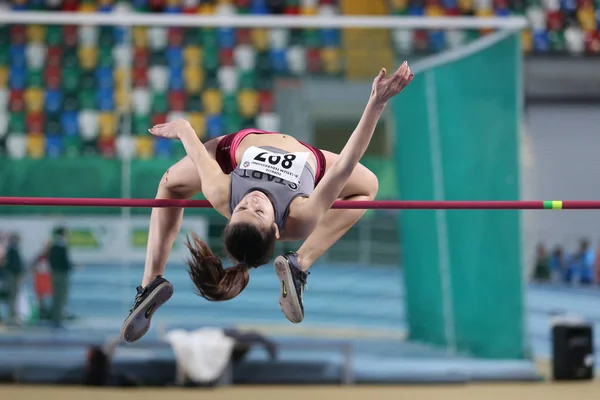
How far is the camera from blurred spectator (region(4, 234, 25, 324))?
7.48 m

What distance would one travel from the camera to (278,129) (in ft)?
30.2

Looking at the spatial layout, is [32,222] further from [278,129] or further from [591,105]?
[591,105]

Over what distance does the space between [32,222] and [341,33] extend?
298cm

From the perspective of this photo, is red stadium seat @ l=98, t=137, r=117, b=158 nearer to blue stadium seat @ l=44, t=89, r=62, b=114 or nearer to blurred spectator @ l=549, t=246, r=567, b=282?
blue stadium seat @ l=44, t=89, r=62, b=114

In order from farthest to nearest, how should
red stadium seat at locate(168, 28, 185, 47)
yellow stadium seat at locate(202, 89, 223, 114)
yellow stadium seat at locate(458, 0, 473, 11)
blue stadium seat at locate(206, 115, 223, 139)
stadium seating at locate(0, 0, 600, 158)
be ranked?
yellow stadium seat at locate(458, 0, 473, 11), red stadium seat at locate(168, 28, 185, 47), blue stadium seat at locate(206, 115, 223, 139), yellow stadium seat at locate(202, 89, 223, 114), stadium seating at locate(0, 0, 600, 158)

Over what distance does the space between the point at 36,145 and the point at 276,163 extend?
14.7ft

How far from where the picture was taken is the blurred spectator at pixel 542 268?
13.8m

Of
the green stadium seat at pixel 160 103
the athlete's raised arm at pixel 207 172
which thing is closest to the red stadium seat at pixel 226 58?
the green stadium seat at pixel 160 103

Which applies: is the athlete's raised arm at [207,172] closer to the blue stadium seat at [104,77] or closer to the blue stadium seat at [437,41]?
the blue stadium seat at [104,77]

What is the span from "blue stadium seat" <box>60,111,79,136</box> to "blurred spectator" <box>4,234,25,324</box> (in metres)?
1.14

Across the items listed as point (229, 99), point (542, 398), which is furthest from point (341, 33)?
point (542, 398)

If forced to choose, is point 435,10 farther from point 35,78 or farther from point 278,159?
point 278,159

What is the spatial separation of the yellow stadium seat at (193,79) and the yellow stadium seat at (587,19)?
7.12m

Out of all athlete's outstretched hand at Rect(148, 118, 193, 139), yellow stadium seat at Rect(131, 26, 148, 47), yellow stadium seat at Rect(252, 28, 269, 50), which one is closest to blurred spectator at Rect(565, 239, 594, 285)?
yellow stadium seat at Rect(252, 28, 269, 50)
